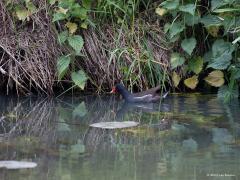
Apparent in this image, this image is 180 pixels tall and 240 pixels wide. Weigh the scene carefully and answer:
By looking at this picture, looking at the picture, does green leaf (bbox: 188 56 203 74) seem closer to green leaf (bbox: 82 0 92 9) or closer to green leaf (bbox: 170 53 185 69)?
green leaf (bbox: 170 53 185 69)

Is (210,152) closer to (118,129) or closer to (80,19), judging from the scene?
(118,129)

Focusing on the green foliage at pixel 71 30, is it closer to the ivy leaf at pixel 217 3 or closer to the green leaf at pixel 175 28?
the green leaf at pixel 175 28

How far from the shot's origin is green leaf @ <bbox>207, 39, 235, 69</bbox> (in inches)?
301

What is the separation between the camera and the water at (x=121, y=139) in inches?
185

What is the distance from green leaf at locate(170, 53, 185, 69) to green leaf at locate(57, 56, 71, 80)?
1222mm

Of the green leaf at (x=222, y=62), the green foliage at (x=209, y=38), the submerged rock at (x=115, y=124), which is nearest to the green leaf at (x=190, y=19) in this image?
the green foliage at (x=209, y=38)

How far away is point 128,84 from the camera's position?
8188mm

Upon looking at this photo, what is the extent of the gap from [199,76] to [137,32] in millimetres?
941

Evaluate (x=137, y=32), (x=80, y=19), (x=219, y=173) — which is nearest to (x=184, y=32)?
(x=137, y=32)

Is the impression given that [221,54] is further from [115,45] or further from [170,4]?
[115,45]

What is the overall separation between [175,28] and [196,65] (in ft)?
1.72

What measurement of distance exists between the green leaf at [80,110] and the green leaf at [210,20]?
1.69 meters

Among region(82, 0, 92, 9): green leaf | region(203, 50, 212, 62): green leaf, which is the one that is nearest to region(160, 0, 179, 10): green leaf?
region(203, 50, 212, 62): green leaf

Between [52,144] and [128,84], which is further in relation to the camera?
[128,84]
